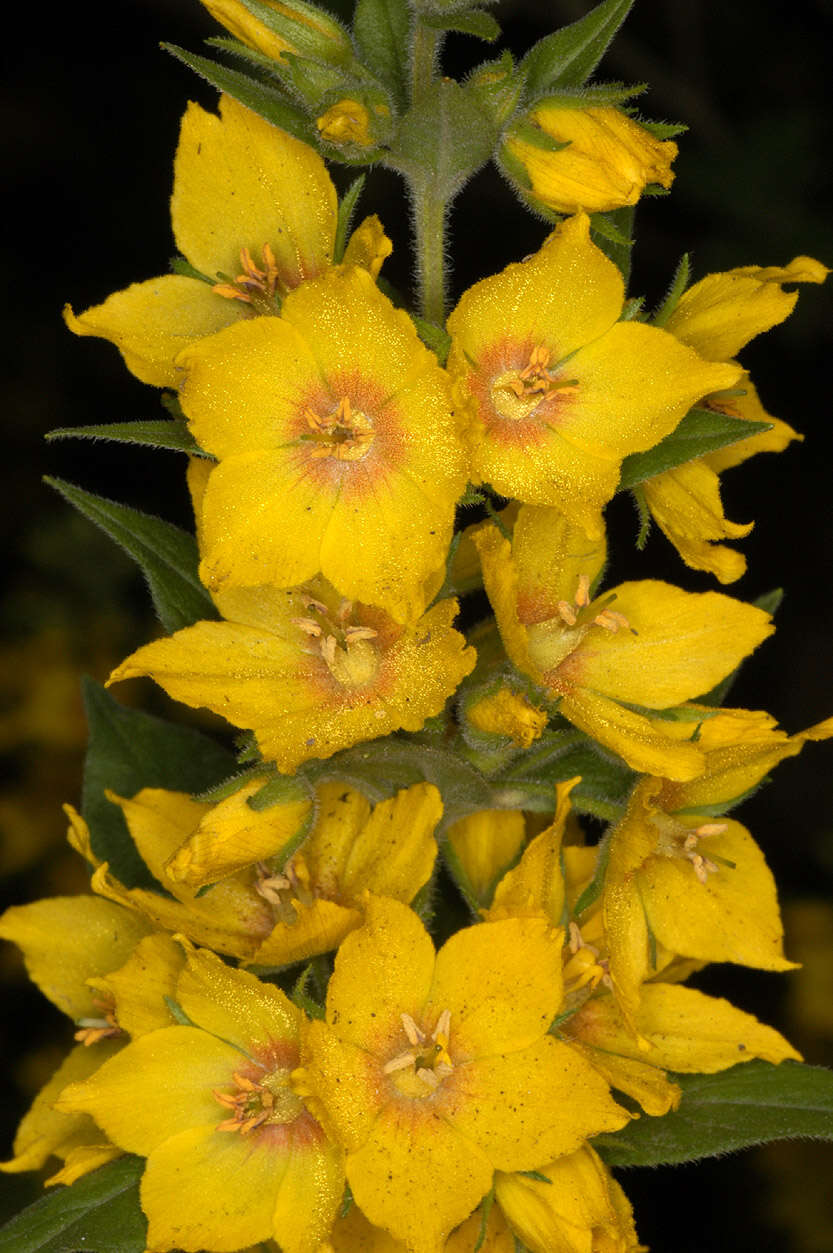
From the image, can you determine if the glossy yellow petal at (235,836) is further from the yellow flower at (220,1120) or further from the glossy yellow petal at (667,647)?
the glossy yellow petal at (667,647)

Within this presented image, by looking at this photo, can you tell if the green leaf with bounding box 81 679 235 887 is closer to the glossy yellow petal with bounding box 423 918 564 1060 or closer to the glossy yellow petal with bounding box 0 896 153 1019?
the glossy yellow petal with bounding box 0 896 153 1019

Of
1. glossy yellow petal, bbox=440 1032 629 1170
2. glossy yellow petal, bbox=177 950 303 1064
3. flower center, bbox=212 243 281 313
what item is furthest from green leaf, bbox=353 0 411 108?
glossy yellow petal, bbox=440 1032 629 1170

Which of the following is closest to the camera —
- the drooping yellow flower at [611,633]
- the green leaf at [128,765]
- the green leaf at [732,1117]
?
the drooping yellow flower at [611,633]

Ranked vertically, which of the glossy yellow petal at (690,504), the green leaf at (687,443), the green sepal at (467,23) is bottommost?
the glossy yellow petal at (690,504)

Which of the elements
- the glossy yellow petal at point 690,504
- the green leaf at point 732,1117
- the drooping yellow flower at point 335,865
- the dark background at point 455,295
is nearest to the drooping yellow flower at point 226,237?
the glossy yellow petal at point 690,504

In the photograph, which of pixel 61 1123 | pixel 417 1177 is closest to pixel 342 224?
pixel 417 1177

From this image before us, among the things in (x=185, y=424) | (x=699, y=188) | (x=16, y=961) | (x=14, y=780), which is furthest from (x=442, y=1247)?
(x=699, y=188)

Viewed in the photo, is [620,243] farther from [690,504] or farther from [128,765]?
[128,765]
